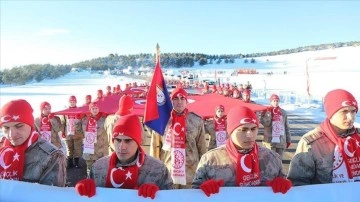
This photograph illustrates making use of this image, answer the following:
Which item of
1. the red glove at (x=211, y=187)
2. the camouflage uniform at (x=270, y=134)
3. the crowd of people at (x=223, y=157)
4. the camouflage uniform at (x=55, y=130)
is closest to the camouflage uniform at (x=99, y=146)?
the camouflage uniform at (x=55, y=130)

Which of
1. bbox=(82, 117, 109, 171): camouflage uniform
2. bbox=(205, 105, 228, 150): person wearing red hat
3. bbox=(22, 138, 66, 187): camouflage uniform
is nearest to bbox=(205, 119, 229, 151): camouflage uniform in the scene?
bbox=(205, 105, 228, 150): person wearing red hat

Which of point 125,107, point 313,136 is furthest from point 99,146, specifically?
point 313,136

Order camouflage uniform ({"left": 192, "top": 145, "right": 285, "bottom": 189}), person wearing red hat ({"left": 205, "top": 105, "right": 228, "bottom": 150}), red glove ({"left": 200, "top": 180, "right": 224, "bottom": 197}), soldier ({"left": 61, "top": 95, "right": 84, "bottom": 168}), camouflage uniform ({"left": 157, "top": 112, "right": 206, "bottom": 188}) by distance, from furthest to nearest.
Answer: soldier ({"left": 61, "top": 95, "right": 84, "bottom": 168}) < person wearing red hat ({"left": 205, "top": 105, "right": 228, "bottom": 150}) < camouflage uniform ({"left": 157, "top": 112, "right": 206, "bottom": 188}) < camouflage uniform ({"left": 192, "top": 145, "right": 285, "bottom": 189}) < red glove ({"left": 200, "top": 180, "right": 224, "bottom": 197})

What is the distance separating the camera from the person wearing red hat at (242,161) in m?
3.33

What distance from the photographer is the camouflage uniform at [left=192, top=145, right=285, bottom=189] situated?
11.1 feet

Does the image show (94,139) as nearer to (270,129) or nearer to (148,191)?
(270,129)

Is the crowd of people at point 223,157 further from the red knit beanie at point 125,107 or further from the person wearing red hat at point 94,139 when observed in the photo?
the person wearing red hat at point 94,139

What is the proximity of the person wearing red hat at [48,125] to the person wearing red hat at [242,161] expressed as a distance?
5393 mm

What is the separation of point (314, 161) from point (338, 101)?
0.60 m

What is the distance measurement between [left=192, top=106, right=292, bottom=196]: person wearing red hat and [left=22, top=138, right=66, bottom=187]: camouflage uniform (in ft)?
4.22

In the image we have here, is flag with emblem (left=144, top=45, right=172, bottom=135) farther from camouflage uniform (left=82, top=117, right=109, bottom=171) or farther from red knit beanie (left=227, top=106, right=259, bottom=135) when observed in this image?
camouflage uniform (left=82, top=117, right=109, bottom=171)

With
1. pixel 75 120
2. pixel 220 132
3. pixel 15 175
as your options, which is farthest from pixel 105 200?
pixel 75 120

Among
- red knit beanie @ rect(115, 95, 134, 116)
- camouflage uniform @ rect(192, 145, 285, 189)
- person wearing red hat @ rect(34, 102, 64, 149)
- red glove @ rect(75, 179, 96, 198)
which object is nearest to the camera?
red glove @ rect(75, 179, 96, 198)

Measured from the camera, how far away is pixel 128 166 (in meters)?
3.30
